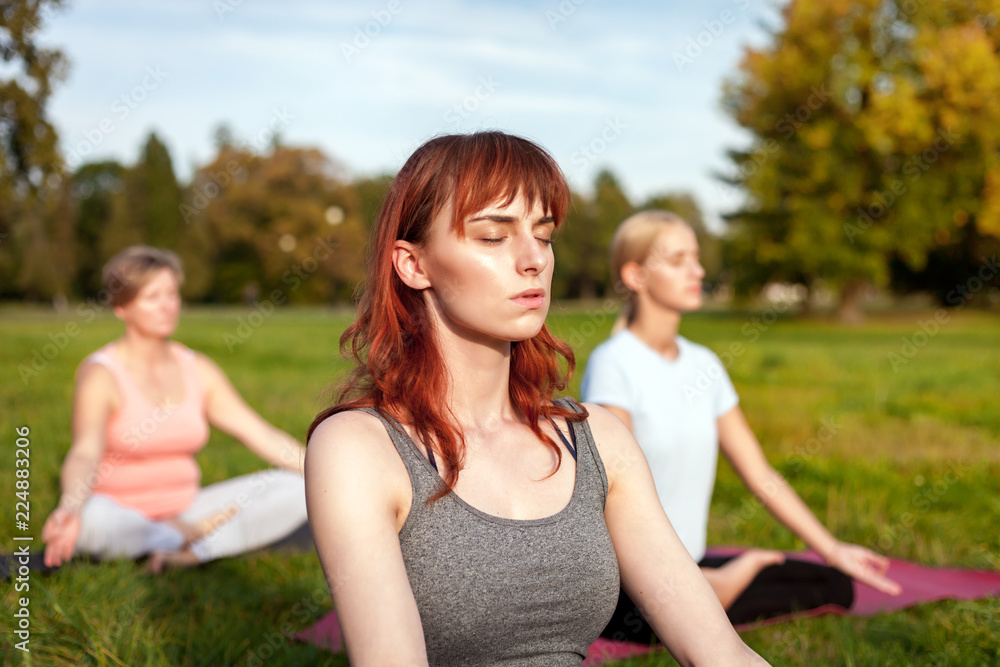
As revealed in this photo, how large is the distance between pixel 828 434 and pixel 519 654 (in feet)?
19.9

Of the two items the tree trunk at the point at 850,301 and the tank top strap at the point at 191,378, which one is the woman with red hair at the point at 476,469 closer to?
the tank top strap at the point at 191,378

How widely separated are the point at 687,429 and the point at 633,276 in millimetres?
779

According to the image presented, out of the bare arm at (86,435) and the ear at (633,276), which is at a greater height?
the ear at (633,276)

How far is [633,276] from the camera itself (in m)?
3.94

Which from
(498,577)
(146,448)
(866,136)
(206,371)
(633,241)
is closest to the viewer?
(498,577)

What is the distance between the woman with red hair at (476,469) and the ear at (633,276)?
1.84m

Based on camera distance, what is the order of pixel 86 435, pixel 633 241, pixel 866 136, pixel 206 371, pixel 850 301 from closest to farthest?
pixel 633 241, pixel 86 435, pixel 206 371, pixel 866 136, pixel 850 301

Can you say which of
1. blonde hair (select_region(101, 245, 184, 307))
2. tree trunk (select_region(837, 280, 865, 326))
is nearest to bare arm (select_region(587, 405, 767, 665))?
blonde hair (select_region(101, 245, 184, 307))

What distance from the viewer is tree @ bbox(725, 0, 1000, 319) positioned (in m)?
25.7

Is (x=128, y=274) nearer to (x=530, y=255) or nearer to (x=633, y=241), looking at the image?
(x=633, y=241)

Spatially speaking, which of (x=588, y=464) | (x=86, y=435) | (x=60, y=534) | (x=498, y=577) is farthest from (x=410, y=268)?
(x=86, y=435)

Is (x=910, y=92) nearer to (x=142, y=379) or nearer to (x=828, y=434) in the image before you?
(x=828, y=434)

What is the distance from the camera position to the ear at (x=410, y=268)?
78.0 inches

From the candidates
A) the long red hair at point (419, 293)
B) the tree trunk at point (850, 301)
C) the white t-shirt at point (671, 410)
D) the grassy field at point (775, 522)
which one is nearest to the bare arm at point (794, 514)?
the white t-shirt at point (671, 410)
